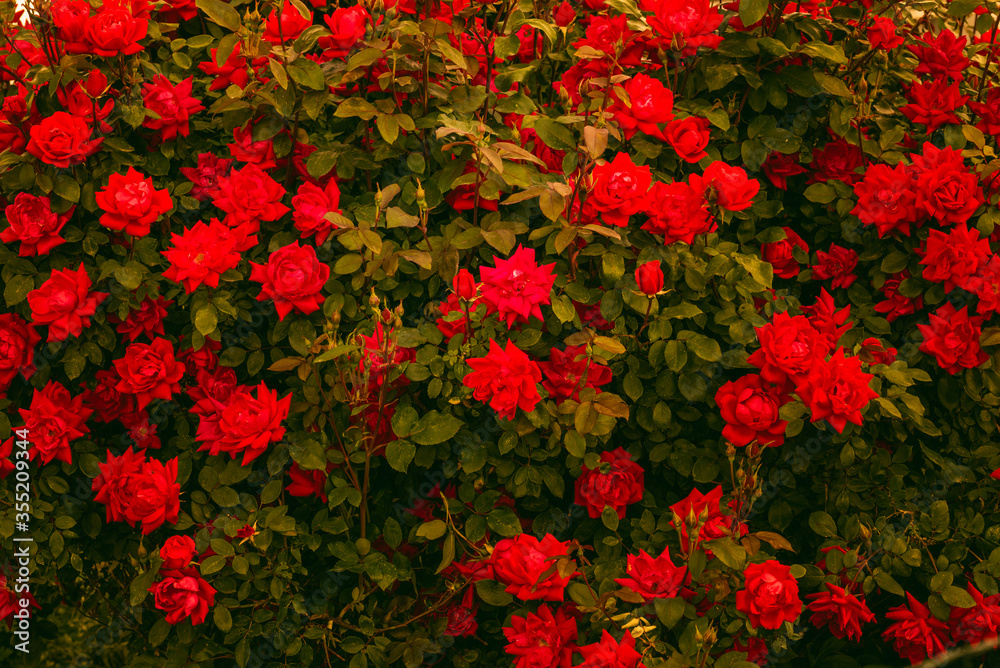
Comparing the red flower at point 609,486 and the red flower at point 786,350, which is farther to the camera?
the red flower at point 609,486

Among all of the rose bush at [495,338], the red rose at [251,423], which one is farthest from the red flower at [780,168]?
the red rose at [251,423]

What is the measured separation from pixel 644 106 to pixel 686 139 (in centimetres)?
12

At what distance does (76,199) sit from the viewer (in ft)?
5.92

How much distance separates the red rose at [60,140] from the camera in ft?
5.78

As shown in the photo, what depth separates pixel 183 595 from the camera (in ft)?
5.52

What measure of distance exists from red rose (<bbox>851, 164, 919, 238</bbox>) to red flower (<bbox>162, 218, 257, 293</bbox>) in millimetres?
1366

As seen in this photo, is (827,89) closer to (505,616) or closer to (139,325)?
(505,616)

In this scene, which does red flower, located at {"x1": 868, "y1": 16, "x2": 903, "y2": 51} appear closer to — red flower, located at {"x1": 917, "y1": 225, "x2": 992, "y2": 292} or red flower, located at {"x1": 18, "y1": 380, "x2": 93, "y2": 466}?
red flower, located at {"x1": 917, "y1": 225, "x2": 992, "y2": 292}

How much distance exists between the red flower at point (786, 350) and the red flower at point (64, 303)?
4.62 feet

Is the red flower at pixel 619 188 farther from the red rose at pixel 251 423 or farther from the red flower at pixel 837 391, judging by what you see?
the red rose at pixel 251 423

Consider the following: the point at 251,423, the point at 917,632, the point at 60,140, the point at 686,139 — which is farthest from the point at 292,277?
the point at 917,632

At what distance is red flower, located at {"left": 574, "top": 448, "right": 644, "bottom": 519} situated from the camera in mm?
1735

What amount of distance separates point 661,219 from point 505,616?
935 millimetres

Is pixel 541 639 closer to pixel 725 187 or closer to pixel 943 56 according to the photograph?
pixel 725 187
